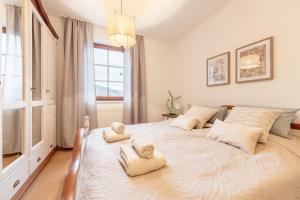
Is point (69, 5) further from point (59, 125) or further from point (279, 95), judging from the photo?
point (279, 95)

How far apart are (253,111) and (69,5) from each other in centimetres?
300

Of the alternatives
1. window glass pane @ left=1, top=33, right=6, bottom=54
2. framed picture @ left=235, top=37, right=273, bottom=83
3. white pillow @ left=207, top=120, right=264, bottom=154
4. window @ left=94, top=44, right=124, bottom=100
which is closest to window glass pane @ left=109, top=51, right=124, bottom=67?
window @ left=94, top=44, right=124, bottom=100

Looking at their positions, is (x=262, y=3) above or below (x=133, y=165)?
above

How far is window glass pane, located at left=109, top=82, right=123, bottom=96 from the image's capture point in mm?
3310

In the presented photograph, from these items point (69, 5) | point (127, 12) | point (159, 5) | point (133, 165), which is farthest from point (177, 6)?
point (133, 165)

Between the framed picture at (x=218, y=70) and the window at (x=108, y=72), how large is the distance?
1877mm

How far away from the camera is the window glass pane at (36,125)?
5.90 ft

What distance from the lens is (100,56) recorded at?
3.24 m

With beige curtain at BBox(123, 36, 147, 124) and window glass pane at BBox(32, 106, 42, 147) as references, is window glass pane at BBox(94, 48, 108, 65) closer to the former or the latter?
beige curtain at BBox(123, 36, 147, 124)

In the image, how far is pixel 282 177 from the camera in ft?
2.76

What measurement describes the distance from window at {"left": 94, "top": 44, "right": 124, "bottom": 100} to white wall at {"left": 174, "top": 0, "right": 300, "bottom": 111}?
156cm

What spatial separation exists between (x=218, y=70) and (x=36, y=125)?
9.18ft

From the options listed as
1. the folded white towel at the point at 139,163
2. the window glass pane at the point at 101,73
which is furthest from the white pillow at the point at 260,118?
the window glass pane at the point at 101,73

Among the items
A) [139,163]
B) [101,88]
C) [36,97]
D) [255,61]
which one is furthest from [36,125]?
[255,61]
